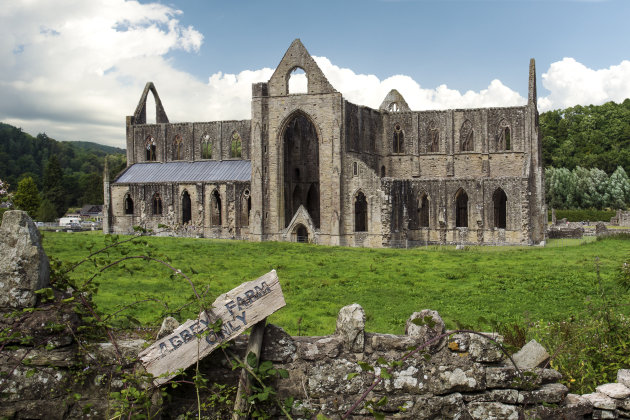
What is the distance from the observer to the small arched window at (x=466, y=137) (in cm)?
5122

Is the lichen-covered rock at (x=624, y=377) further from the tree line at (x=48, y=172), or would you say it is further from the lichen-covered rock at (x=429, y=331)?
the tree line at (x=48, y=172)

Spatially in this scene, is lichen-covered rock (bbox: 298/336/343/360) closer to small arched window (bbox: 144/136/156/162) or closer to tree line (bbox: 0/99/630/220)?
small arched window (bbox: 144/136/156/162)

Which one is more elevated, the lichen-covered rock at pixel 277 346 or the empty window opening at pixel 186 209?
the empty window opening at pixel 186 209

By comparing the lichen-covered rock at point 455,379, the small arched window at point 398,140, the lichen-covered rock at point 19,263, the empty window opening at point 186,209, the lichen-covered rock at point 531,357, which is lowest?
the lichen-covered rock at point 455,379

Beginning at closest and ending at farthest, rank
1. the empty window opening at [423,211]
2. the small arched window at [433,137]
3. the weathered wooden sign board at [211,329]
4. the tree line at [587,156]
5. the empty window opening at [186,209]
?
the weathered wooden sign board at [211,329] → the empty window opening at [423,211] → the small arched window at [433,137] → the empty window opening at [186,209] → the tree line at [587,156]

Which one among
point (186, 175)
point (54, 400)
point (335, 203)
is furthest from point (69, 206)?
point (54, 400)

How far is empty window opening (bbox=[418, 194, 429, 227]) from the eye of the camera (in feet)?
157

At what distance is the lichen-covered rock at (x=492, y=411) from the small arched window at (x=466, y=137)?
4681cm

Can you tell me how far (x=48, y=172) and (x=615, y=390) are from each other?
10979 cm

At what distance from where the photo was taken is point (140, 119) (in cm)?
6247

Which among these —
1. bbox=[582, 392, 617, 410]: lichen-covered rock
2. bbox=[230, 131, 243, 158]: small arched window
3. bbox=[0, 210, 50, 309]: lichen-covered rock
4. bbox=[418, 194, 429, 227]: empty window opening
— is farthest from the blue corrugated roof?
bbox=[582, 392, 617, 410]: lichen-covered rock

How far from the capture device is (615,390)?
680cm

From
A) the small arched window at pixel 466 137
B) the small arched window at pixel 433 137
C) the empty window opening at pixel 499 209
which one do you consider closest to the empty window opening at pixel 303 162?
the small arched window at pixel 433 137

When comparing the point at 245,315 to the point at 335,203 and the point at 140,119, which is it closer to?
the point at 335,203
